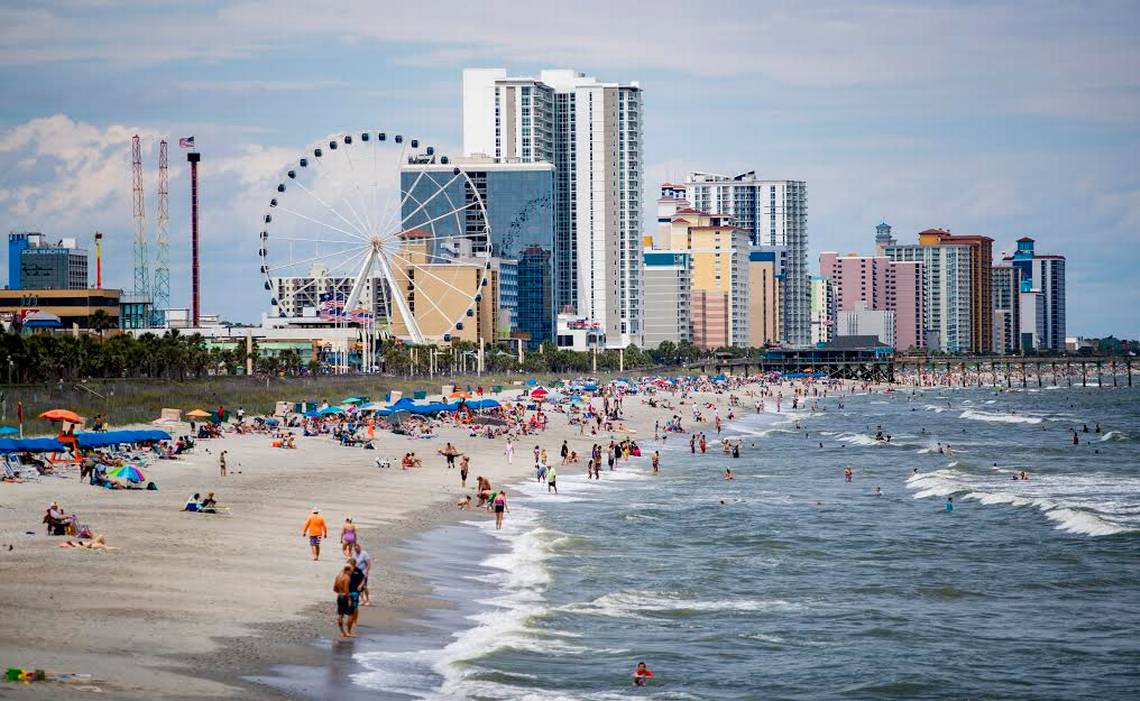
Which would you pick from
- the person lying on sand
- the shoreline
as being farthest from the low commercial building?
the person lying on sand

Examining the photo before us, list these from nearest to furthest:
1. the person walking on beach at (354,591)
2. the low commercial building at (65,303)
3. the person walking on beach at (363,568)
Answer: the person walking on beach at (354,591) → the person walking on beach at (363,568) → the low commercial building at (65,303)

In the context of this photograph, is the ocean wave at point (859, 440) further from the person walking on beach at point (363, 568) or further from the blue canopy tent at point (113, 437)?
the person walking on beach at point (363, 568)

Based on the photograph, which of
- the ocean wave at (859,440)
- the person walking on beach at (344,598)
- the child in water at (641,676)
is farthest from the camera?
the ocean wave at (859,440)

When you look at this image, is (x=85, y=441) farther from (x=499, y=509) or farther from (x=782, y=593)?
(x=782, y=593)

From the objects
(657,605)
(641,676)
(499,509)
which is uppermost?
(499,509)

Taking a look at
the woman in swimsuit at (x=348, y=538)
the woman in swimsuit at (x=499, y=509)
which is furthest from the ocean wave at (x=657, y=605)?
the woman in swimsuit at (x=499, y=509)

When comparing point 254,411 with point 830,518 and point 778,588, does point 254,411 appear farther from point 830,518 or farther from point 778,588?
point 778,588

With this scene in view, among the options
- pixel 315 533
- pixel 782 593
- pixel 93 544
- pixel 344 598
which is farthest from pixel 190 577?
pixel 782 593

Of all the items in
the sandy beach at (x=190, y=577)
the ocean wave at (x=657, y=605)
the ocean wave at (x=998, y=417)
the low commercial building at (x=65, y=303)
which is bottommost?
the ocean wave at (x=998, y=417)
